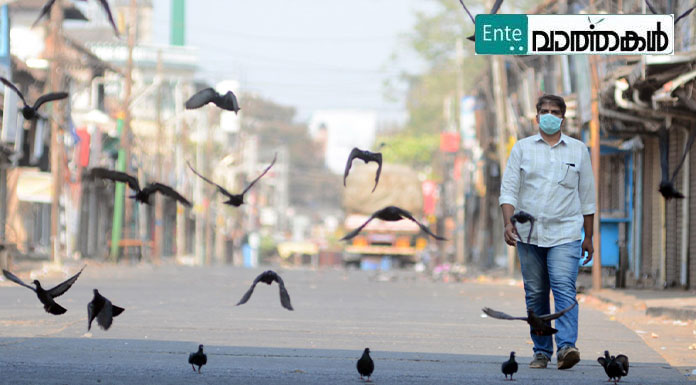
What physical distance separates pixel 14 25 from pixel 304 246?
208 feet

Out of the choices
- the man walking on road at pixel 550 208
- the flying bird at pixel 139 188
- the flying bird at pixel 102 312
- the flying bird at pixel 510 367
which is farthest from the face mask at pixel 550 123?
the flying bird at pixel 102 312

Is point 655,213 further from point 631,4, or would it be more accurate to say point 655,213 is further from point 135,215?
point 135,215

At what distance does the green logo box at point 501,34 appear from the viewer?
880 cm

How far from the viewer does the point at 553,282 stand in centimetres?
884

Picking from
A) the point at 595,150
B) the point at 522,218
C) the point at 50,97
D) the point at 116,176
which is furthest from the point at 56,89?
the point at 522,218

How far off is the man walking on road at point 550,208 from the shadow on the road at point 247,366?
1.62 ft

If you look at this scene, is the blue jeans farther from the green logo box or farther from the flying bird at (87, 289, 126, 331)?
the flying bird at (87, 289, 126, 331)

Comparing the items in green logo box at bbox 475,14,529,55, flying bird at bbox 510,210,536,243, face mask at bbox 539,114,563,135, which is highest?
green logo box at bbox 475,14,529,55

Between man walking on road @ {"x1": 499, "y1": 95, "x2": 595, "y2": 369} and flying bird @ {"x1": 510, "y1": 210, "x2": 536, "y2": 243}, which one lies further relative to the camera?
man walking on road @ {"x1": 499, "y1": 95, "x2": 595, "y2": 369}

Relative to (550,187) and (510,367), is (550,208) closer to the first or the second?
(550,187)

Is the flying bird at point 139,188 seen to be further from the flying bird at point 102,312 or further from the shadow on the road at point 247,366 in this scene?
the flying bird at point 102,312

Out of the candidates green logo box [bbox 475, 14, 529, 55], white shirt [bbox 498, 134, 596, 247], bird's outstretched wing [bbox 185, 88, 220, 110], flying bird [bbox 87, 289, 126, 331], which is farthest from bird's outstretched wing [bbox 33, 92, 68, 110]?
white shirt [bbox 498, 134, 596, 247]

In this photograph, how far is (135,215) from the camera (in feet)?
208

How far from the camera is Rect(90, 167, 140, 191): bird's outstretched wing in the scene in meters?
9.08
